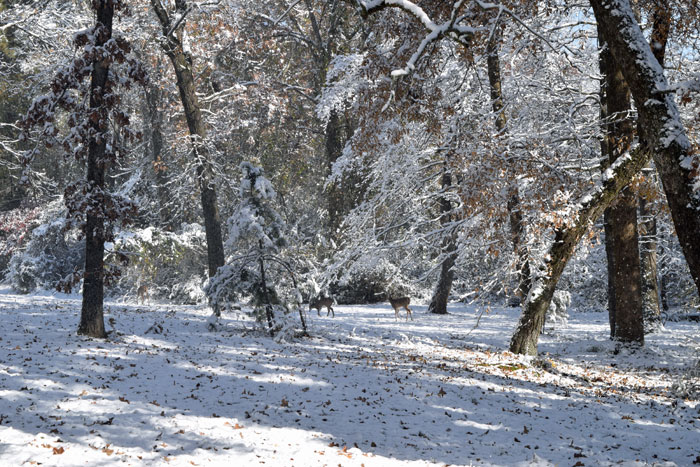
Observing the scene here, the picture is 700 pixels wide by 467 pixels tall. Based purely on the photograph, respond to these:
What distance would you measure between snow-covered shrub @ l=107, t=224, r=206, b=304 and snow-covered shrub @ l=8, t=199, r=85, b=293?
3.10m

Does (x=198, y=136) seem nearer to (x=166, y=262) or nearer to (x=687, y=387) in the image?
(x=166, y=262)

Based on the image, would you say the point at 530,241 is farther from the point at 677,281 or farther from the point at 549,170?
the point at 677,281

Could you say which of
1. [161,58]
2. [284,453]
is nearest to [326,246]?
[161,58]

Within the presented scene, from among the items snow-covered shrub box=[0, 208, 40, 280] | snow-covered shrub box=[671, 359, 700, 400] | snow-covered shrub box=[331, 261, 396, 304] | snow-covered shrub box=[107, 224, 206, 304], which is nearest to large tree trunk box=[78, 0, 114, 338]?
snow-covered shrub box=[107, 224, 206, 304]

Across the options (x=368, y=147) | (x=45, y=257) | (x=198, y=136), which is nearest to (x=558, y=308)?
(x=368, y=147)

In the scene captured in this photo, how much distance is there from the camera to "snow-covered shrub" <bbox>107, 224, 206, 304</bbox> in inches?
830

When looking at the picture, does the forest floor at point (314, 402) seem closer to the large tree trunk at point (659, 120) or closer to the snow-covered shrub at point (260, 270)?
the snow-covered shrub at point (260, 270)

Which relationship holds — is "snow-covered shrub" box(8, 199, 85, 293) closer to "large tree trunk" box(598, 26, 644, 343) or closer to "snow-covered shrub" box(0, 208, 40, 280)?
"snow-covered shrub" box(0, 208, 40, 280)

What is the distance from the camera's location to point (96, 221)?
10.5 meters

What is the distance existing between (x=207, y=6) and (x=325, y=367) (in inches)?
465

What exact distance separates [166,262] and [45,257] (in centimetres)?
711

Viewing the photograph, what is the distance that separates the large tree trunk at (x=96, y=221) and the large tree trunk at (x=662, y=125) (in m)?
8.80

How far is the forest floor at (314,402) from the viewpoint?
5742mm

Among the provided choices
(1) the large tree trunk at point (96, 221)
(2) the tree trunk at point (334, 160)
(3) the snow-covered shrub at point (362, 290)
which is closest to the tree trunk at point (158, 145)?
(2) the tree trunk at point (334, 160)
